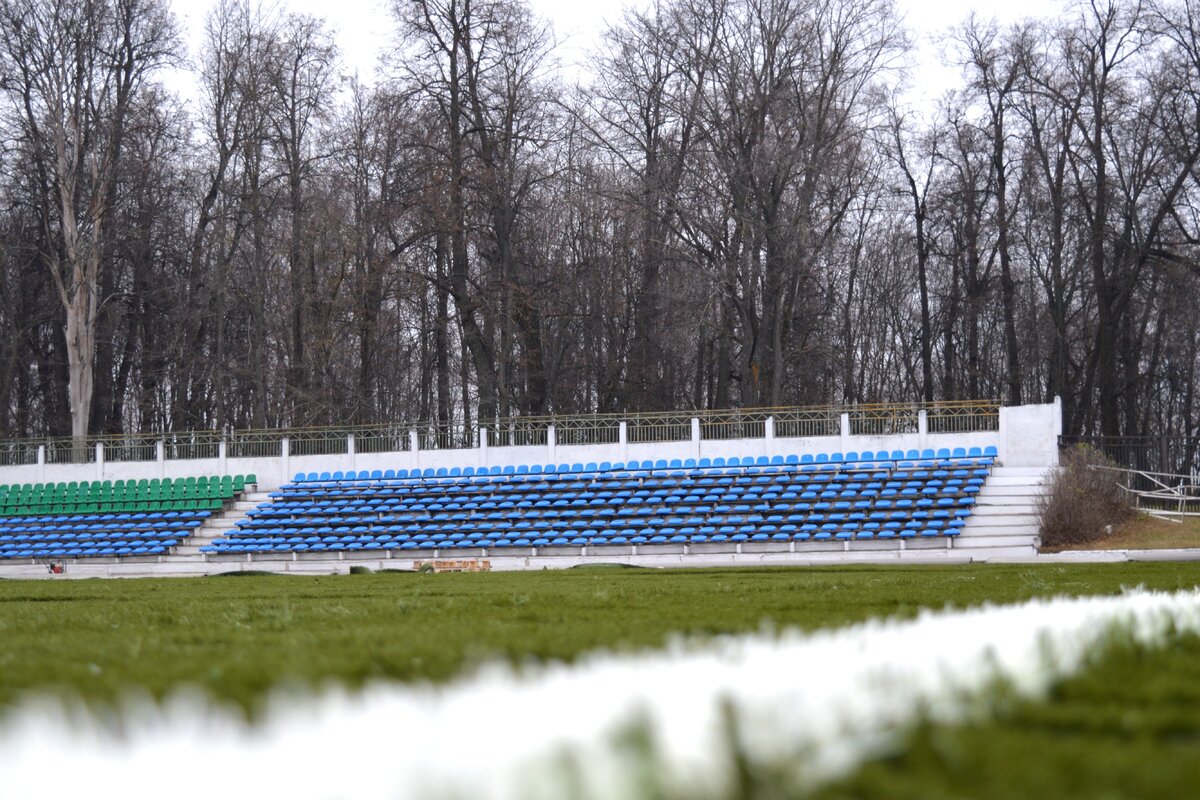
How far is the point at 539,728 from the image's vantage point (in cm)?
239

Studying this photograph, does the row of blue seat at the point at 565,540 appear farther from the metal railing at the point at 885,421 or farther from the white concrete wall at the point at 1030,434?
the metal railing at the point at 885,421

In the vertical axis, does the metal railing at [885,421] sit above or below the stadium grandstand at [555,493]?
above

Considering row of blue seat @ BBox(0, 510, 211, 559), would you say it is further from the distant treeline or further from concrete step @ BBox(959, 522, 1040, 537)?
concrete step @ BBox(959, 522, 1040, 537)

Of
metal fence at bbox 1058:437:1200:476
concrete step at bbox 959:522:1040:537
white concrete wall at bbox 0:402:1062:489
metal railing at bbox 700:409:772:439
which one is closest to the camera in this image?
concrete step at bbox 959:522:1040:537

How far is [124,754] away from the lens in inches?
86.3

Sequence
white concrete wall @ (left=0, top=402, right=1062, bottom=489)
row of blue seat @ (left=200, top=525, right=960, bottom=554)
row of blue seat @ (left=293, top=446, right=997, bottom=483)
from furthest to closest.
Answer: row of blue seat @ (left=293, top=446, right=997, bottom=483)
white concrete wall @ (left=0, top=402, right=1062, bottom=489)
row of blue seat @ (left=200, top=525, right=960, bottom=554)

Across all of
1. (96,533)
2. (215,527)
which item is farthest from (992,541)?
(96,533)

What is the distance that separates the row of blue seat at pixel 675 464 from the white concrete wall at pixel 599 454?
369mm

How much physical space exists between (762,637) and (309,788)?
2683 millimetres

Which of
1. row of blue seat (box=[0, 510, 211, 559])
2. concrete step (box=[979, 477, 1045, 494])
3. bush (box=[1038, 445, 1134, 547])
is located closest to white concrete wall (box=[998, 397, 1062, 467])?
concrete step (box=[979, 477, 1045, 494])

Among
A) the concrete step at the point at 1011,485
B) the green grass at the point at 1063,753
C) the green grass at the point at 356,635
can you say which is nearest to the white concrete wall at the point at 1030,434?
the concrete step at the point at 1011,485

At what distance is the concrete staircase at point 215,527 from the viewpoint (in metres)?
33.2

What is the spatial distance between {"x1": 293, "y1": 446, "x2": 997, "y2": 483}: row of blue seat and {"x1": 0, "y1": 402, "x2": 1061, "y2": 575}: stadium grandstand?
53 mm

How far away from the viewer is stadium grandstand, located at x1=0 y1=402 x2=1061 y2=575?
29312 millimetres
